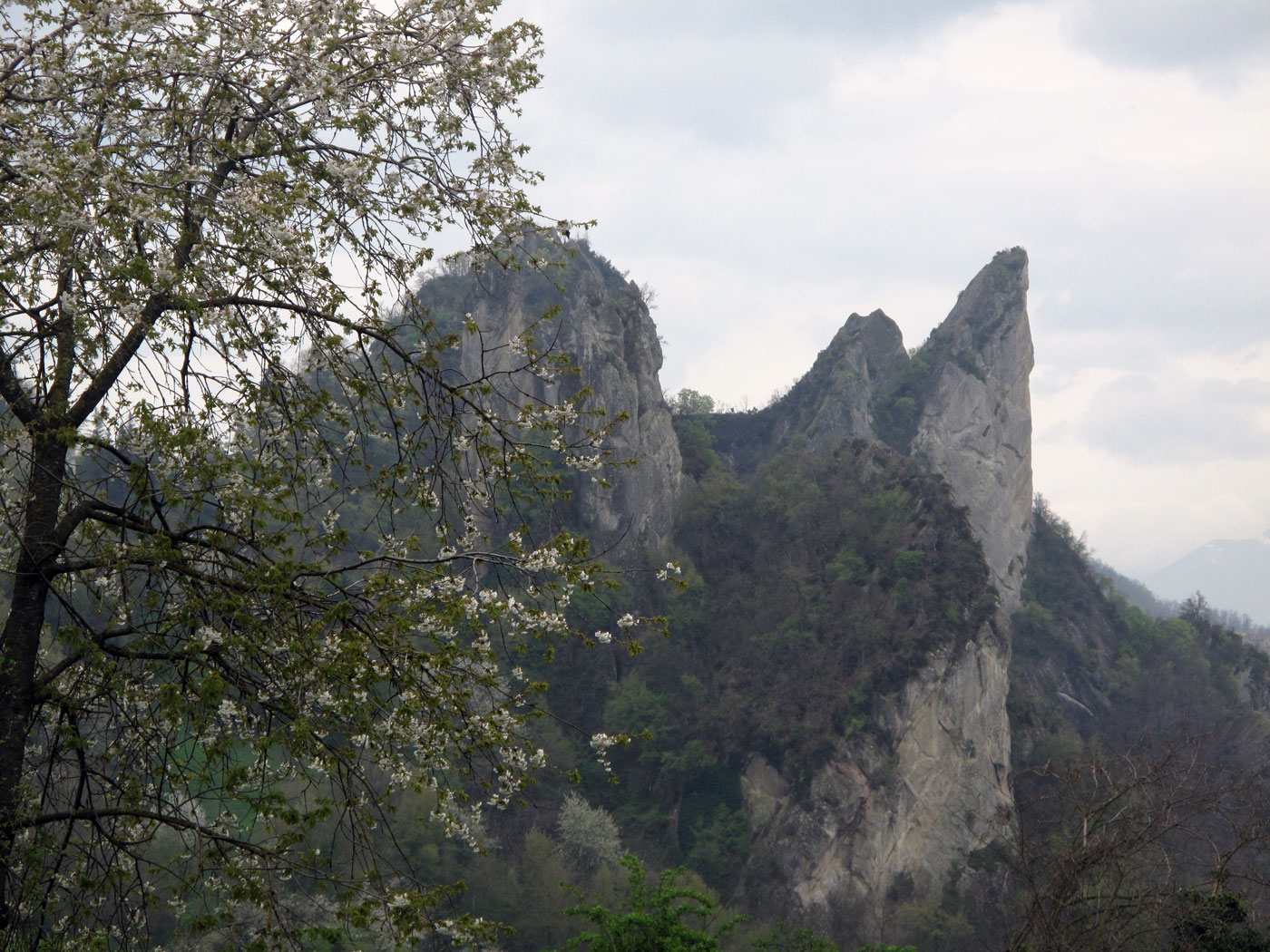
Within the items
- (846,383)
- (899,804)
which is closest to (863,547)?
(899,804)

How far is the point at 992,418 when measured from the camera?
216ft

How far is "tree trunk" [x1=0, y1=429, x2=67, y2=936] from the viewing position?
5.18 meters

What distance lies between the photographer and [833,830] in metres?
38.3

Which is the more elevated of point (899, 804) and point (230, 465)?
point (230, 465)

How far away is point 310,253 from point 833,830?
3681 centimetres

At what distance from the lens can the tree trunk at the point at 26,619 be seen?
17.0 ft

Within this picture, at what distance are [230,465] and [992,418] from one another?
2577 inches

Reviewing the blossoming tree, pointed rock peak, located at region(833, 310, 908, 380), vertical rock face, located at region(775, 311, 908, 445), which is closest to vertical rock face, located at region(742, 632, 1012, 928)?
vertical rock face, located at region(775, 311, 908, 445)

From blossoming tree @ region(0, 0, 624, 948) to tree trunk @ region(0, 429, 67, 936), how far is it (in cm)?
2

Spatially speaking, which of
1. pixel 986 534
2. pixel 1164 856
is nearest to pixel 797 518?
pixel 986 534

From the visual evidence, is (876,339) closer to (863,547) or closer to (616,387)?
(616,387)

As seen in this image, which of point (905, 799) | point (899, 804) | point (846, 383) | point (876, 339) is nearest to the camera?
point (899, 804)

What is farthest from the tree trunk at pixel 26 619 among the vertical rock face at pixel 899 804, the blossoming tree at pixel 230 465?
the vertical rock face at pixel 899 804

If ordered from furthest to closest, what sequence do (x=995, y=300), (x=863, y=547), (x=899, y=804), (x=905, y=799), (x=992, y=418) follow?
(x=995, y=300)
(x=992, y=418)
(x=863, y=547)
(x=905, y=799)
(x=899, y=804)
